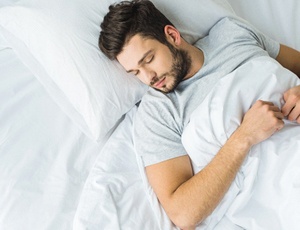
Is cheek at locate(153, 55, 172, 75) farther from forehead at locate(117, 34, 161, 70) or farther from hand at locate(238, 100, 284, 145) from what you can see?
hand at locate(238, 100, 284, 145)

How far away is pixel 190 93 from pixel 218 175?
12.4 inches

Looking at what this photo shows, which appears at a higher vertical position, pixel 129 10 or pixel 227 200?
pixel 129 10

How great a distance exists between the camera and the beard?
106cm

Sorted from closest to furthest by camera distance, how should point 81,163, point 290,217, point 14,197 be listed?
point 290,217
point 14,197
point 81,163

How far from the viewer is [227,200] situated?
2.80 feet

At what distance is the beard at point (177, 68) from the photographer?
106 cm

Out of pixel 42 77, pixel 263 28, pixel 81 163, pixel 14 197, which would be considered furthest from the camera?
pixel 263 28

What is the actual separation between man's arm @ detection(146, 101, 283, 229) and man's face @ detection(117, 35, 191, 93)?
29 cm

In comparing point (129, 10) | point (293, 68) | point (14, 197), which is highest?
point (129, 10)

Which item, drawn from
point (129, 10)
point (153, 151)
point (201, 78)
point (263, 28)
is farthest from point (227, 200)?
point (263, 28)

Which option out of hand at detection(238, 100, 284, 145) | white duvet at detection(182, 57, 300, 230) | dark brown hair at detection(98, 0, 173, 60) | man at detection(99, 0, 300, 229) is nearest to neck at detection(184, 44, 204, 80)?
man at detection(99, 0, 300, 229)

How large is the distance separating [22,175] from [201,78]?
603mm

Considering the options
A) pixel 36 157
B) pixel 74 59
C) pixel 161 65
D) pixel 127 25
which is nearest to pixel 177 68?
pixel 161 65

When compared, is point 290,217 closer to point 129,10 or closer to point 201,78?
point 201,78
